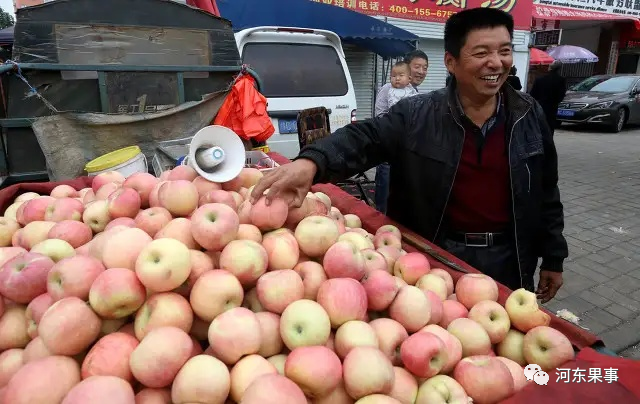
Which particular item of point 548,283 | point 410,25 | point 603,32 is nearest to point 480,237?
point 548,283

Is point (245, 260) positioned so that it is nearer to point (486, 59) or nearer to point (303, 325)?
point (303, 325)

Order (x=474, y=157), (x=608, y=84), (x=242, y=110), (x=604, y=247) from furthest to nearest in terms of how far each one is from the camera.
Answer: (x=608, y=84), (x=604, y=247), (x=242, y=110), (x=474, y=157)

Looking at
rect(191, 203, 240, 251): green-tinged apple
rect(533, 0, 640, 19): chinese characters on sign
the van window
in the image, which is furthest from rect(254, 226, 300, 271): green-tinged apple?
rect(533, 0, 640, 19): chinese characters on sign

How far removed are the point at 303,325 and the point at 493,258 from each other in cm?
132

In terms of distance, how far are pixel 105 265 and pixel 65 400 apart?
0.48 metres

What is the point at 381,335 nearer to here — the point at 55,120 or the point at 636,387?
the point at 636,387

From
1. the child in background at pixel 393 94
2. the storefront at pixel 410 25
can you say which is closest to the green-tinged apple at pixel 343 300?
the child in background at pixel 393 94

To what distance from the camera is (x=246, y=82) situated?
13.3 feet

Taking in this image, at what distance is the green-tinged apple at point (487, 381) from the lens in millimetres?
1288

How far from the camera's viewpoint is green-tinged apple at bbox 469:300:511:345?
155cm

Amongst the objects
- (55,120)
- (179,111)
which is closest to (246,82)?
(179,111)

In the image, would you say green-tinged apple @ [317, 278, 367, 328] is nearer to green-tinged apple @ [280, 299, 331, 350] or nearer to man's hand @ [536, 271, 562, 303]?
green-tinged apple @ [280, 299, 331, 350]

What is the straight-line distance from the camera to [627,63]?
21562 mm

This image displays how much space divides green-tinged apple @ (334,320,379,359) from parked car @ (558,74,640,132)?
14.8 m
